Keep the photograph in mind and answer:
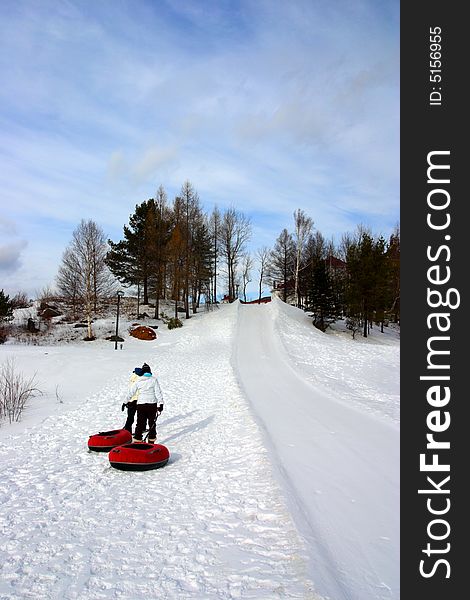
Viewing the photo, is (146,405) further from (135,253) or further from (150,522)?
(135,253)

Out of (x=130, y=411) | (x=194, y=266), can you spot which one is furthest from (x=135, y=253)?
(x=130, y=411)

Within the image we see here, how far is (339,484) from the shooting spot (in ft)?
19.0

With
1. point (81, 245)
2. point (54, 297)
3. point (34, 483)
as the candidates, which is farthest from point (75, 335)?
point (34, 483)

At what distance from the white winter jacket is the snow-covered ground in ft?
3.52

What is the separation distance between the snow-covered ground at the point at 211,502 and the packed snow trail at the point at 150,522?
0.02 metres

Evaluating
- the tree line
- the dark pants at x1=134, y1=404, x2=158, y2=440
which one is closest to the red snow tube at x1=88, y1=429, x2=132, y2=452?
the dark pants at x1=134, y1=404, x2=158, y2=440

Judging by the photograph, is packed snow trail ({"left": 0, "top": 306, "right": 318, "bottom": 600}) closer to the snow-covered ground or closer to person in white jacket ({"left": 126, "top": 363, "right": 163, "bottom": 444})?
the snow-covered ground

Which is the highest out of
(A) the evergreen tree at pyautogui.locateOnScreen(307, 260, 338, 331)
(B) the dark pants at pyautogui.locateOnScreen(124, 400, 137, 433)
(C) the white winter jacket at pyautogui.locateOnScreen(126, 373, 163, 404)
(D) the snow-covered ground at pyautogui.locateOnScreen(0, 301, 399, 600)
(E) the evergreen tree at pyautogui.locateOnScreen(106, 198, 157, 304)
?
(E) the evergreen tree at pyautogui.locateOnScreen(106, 198, 157, 304)

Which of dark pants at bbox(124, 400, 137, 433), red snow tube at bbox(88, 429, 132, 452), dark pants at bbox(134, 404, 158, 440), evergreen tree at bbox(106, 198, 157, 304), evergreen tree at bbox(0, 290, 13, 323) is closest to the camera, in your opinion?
red snow tube at bbox(88, 429, 132, 452)

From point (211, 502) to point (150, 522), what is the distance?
0.89 metres

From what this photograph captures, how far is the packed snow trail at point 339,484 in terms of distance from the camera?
372 cm

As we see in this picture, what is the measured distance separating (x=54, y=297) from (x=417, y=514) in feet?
135

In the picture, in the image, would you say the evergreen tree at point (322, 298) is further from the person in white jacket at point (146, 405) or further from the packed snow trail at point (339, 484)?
the person in white jacket at point (146, 405)

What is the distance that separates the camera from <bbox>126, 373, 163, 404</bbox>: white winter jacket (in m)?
8.00
